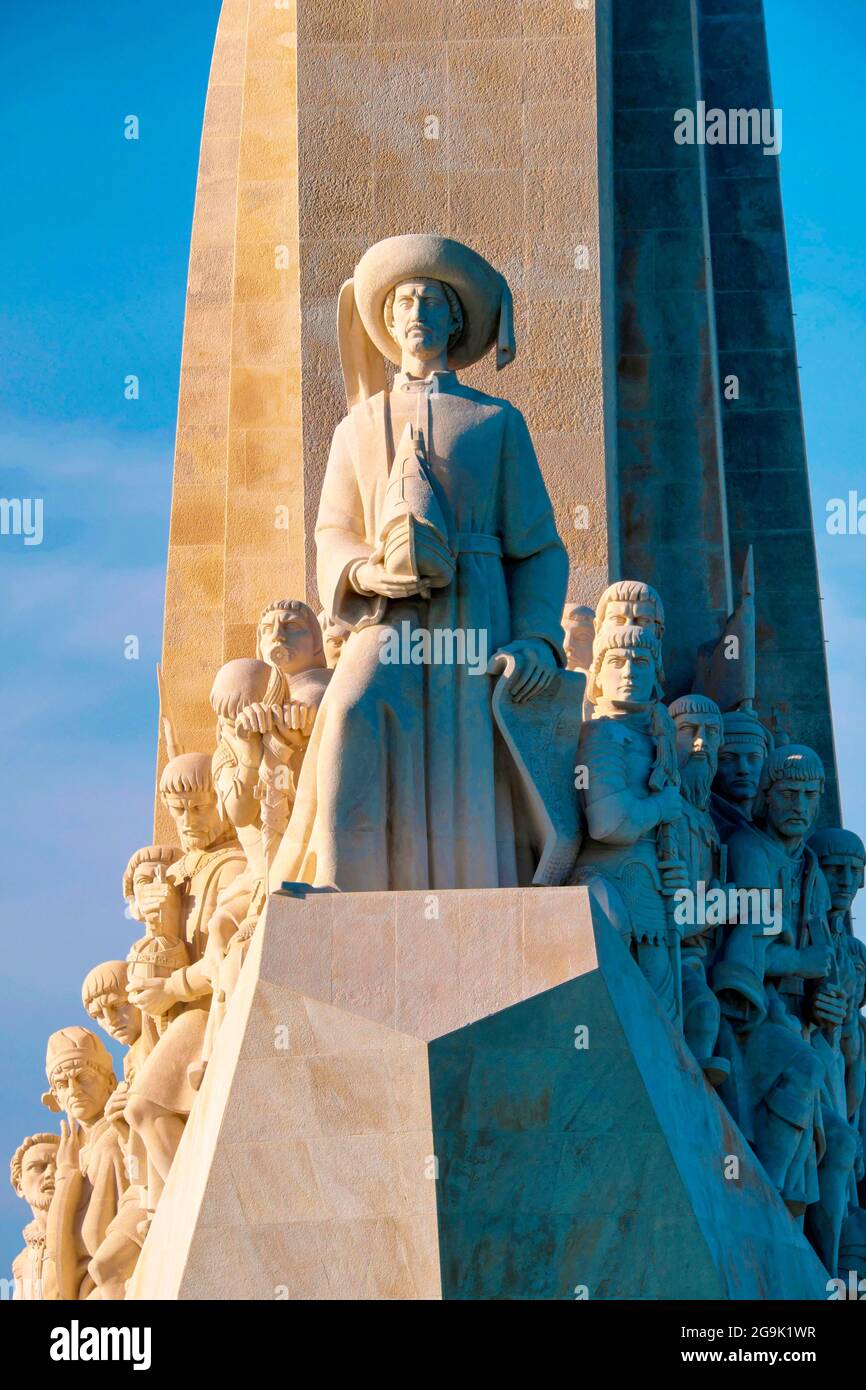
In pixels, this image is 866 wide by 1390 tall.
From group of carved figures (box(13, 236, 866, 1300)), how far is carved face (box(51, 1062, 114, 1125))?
0.5 inches

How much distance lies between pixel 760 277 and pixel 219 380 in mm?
3809

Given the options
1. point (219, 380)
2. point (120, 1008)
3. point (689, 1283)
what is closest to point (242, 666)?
point (120, 1008)

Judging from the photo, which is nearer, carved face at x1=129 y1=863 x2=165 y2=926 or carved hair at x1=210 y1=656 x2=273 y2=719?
carved hair at x1=210 y1=656 x2=273 y2=719

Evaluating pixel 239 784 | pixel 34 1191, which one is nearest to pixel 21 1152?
pixel 34 1191

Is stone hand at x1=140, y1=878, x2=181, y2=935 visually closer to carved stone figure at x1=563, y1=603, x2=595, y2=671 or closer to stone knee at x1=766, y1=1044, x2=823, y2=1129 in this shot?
carved stone figure at x1=563, y1=603, x2=595, y2=671

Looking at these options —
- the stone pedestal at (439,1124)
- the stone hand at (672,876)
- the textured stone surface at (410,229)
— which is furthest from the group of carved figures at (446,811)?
the textured stone surface at (410,229)

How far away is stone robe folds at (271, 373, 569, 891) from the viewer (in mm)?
13156

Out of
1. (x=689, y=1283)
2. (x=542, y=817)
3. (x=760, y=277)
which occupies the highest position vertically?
(x=760, y=277)

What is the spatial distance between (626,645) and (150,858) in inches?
146

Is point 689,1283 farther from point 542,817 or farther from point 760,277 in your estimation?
point 760,277

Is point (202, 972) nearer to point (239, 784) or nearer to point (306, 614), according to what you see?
point (239, 784)

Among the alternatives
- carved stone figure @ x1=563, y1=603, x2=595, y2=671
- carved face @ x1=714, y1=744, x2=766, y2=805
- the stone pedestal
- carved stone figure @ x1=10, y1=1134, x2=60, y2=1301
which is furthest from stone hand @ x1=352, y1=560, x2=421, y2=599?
carved stone figure @ x1=10, y1=1134, x2=60, y2=1301

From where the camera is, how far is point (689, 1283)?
1262cm

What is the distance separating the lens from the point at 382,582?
44.1ft
